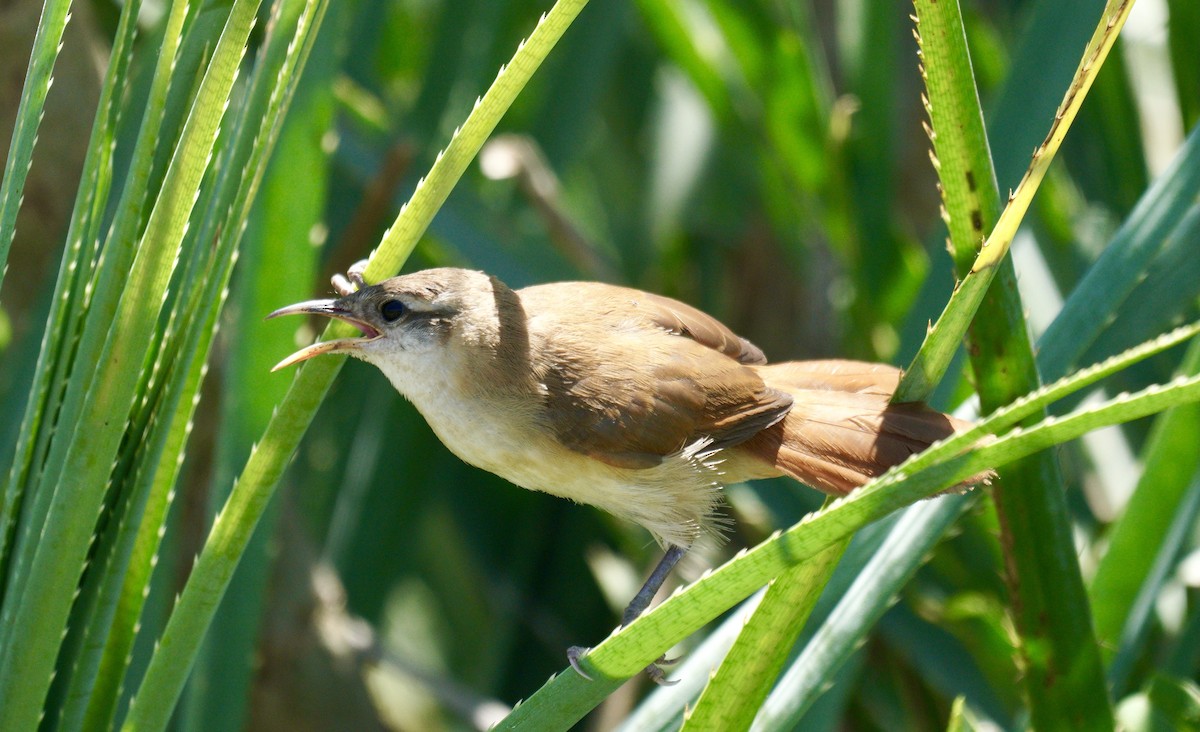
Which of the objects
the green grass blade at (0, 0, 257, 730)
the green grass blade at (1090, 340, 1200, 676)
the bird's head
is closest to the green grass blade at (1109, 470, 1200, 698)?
the green grass blade at (1090, 340, 1200, 676)

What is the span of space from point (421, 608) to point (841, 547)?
2.58 meters

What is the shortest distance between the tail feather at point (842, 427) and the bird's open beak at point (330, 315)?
51 centimetres

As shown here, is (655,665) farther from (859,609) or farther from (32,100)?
(32,100)

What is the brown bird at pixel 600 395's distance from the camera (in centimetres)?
141

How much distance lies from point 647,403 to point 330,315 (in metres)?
0.40

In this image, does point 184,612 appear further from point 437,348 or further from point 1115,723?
point 1115,723

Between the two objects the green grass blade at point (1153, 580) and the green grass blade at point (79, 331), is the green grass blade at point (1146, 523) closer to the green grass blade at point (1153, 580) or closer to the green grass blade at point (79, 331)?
the green grass blade at point (1153, 580)

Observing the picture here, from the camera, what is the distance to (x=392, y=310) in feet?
4.70

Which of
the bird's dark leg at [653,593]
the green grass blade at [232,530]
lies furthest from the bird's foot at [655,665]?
the green grass blade at [232,530]

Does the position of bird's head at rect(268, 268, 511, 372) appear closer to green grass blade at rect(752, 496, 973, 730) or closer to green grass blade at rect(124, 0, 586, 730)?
green grass blade at rect(124, 0, 586, 730)

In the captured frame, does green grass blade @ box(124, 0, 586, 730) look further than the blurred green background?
No

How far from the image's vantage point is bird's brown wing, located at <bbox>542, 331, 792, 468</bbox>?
1.42 meters

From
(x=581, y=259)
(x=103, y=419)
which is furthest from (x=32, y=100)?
(x=581, y=259)

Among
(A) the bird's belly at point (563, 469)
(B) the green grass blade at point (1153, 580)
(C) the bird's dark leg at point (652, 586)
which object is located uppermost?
(A) the bird's belly at point (563, 469)
